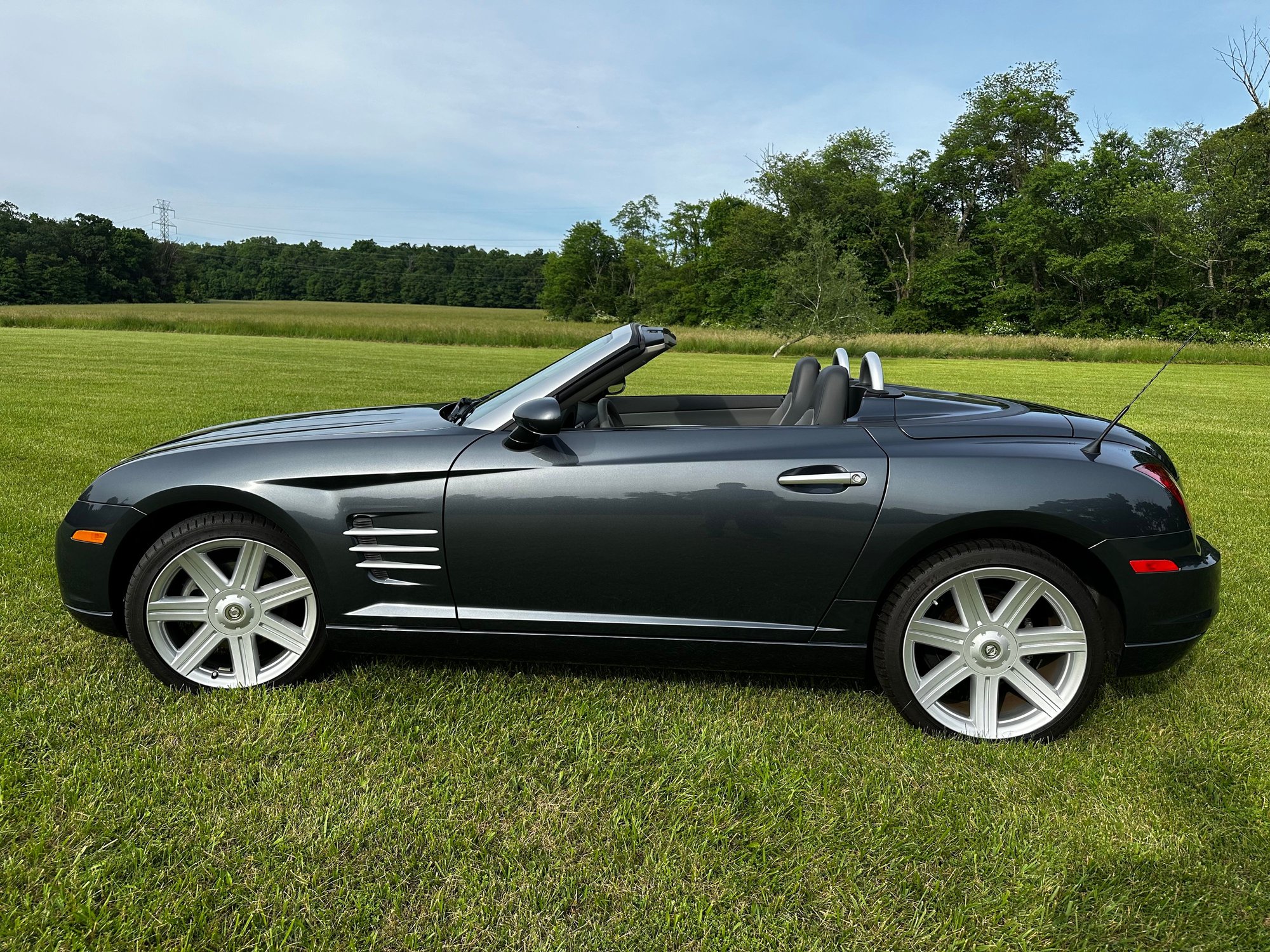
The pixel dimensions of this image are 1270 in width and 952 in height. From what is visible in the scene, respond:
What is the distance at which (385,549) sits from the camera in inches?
106

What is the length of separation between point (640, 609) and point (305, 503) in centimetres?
118

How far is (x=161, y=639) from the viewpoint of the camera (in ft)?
9.41

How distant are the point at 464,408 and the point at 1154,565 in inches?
101

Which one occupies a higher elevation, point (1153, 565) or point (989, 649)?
point (1153, 565)

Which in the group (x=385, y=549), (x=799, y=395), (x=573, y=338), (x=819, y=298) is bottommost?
(x=385, y=549)

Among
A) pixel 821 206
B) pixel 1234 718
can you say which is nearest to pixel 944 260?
pixel 821 206

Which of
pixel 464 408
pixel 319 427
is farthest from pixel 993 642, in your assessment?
pixel 319 427

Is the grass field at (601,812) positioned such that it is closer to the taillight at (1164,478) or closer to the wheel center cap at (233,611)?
the wheel center cap at (233,611)

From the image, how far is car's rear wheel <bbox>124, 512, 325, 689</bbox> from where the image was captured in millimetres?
2801

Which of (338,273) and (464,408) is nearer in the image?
(464,408)

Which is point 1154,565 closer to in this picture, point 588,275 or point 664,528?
point 664,528

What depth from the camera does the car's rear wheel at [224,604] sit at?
9.19 feet

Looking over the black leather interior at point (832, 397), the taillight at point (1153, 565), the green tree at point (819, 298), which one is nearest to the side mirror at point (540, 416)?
the black leather interior at point (832, 397)

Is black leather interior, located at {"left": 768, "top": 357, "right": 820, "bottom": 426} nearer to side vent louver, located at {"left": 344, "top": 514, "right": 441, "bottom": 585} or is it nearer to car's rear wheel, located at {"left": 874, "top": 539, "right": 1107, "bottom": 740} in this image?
car's rear wheel, located at {"left": 874, "top": 539, "right": 1107, "bottom": 740}
